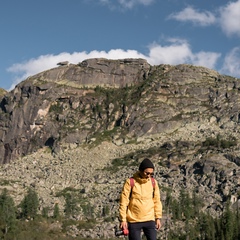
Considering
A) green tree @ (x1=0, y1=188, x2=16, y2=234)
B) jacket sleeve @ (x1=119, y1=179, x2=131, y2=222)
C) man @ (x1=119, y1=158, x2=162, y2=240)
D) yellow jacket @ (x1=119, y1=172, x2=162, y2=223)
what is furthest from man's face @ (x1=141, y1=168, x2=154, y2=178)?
green tree @ (x1=0, y1=188, x2=16, y2=234)

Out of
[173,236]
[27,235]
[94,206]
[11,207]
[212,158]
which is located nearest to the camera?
[27,235]

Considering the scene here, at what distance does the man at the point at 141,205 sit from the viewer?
1296 centimetres

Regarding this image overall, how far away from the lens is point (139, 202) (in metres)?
13.1

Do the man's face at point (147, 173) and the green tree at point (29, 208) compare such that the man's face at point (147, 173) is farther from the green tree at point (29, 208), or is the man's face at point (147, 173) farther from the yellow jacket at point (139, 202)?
the green tree at point (29, 208)

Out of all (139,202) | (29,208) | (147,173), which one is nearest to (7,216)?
(29,208)

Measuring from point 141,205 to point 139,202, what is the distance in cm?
11

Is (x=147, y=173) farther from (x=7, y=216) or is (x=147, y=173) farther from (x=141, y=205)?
(x=7, y=216)

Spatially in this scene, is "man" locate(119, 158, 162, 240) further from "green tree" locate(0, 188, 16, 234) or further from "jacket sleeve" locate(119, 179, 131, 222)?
"green tree" locate(0, 188, 16, 234)

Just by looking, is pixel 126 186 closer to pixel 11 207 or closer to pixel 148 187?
pixel 148 187

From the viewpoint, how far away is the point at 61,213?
147 m

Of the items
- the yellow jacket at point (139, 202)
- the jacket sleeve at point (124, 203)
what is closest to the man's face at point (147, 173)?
the yellow jacket at point (139, 202)

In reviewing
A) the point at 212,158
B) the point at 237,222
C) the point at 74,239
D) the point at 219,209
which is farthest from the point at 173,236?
the point at 212,158

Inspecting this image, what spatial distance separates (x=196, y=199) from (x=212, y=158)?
40.3m

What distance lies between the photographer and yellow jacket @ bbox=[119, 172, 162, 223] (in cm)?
1303
